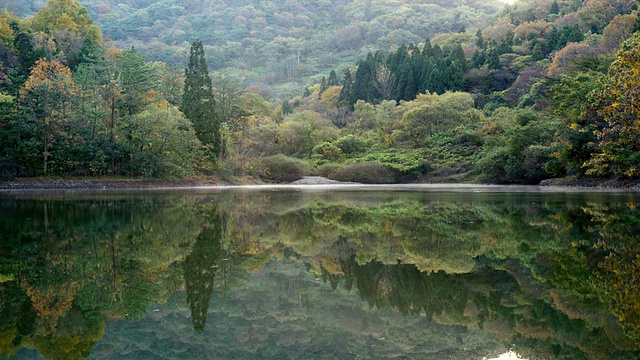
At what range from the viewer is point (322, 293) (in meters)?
5.20

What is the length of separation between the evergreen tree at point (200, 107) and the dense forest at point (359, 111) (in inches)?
3.5

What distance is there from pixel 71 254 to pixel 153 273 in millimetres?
1762

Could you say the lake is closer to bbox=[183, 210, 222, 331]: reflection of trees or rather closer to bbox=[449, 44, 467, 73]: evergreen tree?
bbox=[183, 210, 222, 331]: reflection of trees

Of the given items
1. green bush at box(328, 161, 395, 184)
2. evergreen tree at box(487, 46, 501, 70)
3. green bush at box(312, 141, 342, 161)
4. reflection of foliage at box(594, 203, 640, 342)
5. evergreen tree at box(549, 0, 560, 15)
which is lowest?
green bush at box(328, 161, 395, 184)

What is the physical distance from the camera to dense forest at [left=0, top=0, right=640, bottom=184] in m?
28.9

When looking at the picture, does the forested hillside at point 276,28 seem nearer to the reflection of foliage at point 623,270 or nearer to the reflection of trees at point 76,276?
the reflection of trees at point 76,276

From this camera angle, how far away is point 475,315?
4.35 metres

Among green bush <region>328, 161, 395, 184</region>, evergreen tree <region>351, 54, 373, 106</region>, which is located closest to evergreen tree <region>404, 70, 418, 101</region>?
evergreen tree <region>351, 54, 373, 106</region>

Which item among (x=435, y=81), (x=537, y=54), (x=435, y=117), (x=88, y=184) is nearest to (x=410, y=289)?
(x=88, y=184)

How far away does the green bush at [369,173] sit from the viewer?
149 ft

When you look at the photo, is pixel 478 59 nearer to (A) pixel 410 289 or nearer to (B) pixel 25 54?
(B) pixel 25 54

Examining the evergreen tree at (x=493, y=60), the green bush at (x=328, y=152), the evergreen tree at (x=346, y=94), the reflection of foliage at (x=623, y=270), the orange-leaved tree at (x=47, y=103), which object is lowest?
the green bush at (x=328, y=152)

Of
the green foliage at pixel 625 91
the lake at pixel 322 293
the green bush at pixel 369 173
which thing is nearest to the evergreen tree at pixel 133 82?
the green bush at pixel 369 173

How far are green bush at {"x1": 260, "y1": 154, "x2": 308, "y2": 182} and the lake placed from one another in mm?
36038
